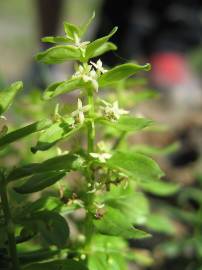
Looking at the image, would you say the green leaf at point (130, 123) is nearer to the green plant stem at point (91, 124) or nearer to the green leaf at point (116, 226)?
the green plant stem at point (91, 124)

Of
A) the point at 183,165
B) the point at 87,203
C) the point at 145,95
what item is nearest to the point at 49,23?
the point at 183,165

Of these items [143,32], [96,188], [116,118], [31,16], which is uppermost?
[116,118]

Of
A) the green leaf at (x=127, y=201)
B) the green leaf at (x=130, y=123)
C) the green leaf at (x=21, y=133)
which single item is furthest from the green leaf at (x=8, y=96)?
the green leaf at (x=127, y=201)

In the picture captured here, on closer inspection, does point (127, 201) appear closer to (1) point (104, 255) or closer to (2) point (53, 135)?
(1) point (104, 255)

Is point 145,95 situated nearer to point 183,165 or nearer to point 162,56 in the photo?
point 183,165

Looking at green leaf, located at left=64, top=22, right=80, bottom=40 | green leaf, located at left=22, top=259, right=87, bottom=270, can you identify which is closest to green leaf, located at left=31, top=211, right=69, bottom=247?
green leaf, located at left=22, top=259, right=87, bottom=270

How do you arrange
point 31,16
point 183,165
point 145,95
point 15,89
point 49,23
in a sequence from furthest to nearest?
point 31,16 → point 49,23 → point 183,165 → point 145,95 → point 15,89
